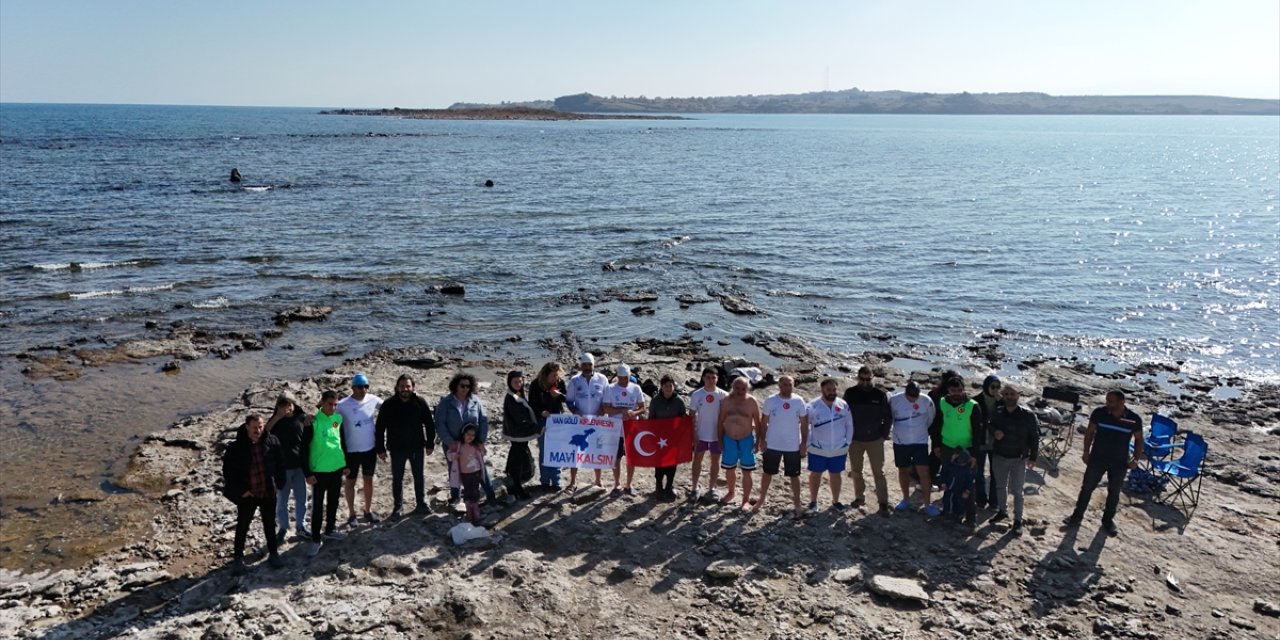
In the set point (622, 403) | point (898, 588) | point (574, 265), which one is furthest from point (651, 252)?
point (898, 588)

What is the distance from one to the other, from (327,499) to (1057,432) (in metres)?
13.0

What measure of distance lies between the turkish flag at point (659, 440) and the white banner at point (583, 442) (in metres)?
0.26

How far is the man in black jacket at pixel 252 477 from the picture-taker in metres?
9.96

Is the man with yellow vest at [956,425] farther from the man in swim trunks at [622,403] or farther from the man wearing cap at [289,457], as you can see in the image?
the man wearing cap at [289,457]

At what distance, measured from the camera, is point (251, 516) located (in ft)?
33.6

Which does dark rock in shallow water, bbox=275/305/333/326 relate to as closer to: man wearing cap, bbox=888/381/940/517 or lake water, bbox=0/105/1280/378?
lake water, bbox=0/105/1280/378

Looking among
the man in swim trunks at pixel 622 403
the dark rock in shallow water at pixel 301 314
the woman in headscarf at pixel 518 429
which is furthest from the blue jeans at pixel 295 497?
the dark rock in shallow water at pixel 301 314

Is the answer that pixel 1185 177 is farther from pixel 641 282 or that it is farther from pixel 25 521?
pixel 25 521

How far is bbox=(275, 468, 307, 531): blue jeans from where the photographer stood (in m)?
10.9

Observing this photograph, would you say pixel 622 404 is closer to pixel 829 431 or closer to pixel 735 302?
pixel 829 431

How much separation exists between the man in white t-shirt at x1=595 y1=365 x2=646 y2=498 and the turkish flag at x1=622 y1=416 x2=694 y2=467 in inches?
6.8

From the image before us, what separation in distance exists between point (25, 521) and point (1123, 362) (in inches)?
1000

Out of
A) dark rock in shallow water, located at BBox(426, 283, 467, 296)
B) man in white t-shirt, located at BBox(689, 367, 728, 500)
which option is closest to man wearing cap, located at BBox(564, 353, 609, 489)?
man in white t-shirt, located at BBox(689, 367, 728, 500)

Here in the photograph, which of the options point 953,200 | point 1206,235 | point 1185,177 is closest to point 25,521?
point 1206,235
